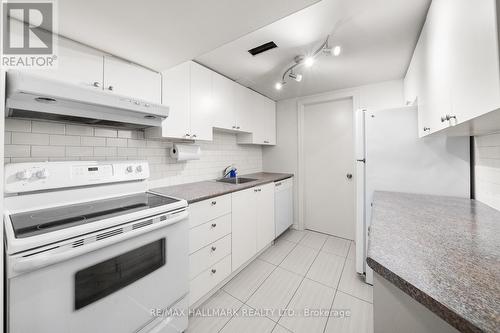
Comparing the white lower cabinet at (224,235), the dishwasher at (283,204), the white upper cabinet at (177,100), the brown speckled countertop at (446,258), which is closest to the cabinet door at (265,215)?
the white lower cabinet at (224,235)

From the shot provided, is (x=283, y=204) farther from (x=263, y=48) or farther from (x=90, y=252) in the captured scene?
(x=90, y=252)

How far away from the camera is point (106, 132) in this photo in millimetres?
1544

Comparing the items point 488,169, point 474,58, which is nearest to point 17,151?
point 474,58

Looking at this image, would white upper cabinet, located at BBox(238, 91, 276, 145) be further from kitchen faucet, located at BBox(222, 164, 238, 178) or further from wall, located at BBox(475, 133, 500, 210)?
wall, located at BBox(475, 133, 500, 210)

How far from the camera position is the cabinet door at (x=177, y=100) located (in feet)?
5.43

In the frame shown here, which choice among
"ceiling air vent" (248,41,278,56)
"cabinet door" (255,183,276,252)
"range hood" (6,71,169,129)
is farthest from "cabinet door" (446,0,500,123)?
"cabinet door" (255,183,276,252)

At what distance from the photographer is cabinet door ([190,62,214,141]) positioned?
188 centimetres

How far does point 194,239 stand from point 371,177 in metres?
1.70

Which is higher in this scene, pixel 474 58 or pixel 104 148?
pixel 474 58

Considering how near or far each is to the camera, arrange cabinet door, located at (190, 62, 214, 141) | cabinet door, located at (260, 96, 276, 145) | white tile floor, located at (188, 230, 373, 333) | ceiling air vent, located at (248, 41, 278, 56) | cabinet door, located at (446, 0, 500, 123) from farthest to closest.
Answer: cabinet door, located at (260, 96, 276, 145) → cabinet door, located at (190, 62, 214, 141) → ceiling air vent, located at (248, 41, 278, 56) → white tile floor, located at (188, 230, 373, 333) → cabinet door, located at (446, 0, 500, 123)

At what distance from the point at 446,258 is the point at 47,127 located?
2.20 m

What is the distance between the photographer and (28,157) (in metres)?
1.20

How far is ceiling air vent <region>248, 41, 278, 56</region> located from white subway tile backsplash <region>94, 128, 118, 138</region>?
1.40 metres

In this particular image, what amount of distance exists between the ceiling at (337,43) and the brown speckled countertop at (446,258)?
134 cm
